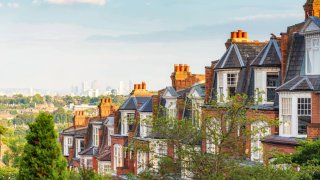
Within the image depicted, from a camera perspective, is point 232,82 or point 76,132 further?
point 76,132

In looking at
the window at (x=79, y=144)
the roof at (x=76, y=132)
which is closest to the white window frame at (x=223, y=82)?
the roof at (x=76, y=132)

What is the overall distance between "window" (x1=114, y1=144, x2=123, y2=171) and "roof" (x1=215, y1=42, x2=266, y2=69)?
1740 cm

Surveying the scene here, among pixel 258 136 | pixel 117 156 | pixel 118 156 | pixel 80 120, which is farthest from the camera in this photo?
pixel 80 120

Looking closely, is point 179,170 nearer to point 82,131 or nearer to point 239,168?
point 239,168

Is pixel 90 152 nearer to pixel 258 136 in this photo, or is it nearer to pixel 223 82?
pixel 223 82

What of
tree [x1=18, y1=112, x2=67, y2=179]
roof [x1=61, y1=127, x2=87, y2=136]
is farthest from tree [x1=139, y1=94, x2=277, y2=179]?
→ roof [x1=61, y1=127, x2=87, y2=136]

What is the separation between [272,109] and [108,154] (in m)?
25.0

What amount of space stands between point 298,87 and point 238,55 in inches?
243

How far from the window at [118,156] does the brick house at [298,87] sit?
22.0 meters

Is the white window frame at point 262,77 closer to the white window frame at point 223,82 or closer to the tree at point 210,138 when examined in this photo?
the white window frame at point 223,82

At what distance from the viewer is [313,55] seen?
31156mm

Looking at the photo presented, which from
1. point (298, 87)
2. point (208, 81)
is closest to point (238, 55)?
point (208, 81)

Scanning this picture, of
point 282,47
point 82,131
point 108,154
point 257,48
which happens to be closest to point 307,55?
point 282,47

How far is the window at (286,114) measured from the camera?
31.0m
